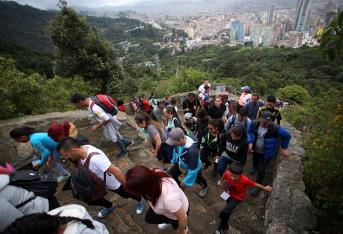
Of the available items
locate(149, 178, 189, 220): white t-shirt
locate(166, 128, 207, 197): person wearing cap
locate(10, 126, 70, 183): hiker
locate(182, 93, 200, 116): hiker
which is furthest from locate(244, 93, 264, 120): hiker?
locate(10, 126, 70, 183): hiker

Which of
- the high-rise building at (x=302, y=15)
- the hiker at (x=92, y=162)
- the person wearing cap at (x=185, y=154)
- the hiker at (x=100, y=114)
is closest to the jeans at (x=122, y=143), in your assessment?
the hiker at (x=100, y=114)

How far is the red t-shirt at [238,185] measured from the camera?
2.75 meters

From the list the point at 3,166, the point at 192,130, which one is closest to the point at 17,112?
the point at 3,166

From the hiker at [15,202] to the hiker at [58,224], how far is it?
45 cm

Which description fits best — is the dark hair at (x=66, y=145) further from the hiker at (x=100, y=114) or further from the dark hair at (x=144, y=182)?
the hiker at (x=100, y=114)

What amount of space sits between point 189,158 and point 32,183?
1813mm

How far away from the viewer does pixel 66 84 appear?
10320mm

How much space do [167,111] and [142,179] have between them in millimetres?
2243

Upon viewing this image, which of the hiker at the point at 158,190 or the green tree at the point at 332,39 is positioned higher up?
the green tree at the point at 332,39

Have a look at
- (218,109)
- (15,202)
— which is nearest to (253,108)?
(218,109)

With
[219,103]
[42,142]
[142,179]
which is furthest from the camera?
[219,103]

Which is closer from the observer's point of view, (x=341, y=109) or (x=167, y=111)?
(x=341, y=109)

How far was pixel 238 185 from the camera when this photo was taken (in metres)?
2.77

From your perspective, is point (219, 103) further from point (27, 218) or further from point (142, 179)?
point (27, 218)
